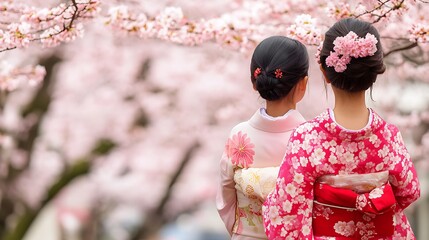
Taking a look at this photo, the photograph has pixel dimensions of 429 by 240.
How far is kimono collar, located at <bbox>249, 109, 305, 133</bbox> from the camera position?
13.0 feet

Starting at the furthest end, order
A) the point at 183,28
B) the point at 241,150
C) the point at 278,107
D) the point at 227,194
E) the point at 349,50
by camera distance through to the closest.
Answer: the point at 183,28 < the point at 227,194 < the point at 241,150 < the point at 278,107 < the point at 349,50

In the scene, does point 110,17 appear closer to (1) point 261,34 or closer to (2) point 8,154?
(1) point 261,34

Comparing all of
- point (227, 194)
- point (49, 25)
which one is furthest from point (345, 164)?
point (49, 25)

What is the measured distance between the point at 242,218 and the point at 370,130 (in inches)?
35.1

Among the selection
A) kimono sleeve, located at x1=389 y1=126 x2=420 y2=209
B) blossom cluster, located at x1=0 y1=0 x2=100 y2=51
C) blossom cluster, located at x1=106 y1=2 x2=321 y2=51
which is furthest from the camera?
blossom cluster, located at x1=106 y1=2 x2=321 y2=51

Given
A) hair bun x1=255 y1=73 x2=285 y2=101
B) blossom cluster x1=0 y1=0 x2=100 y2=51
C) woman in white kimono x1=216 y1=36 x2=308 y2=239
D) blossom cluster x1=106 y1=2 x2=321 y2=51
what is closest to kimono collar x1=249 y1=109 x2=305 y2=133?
woman in white kimono x1=216 y1=36 x2=308 y2=239

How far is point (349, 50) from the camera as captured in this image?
3.49 m

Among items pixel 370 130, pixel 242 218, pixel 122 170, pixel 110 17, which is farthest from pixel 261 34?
pixel 122 170

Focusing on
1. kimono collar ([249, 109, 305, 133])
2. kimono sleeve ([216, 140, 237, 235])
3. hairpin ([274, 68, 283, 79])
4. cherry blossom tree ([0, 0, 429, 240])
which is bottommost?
cherry blossom tree ([0, 0, 429, 240])

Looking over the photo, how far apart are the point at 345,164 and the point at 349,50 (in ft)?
1.51

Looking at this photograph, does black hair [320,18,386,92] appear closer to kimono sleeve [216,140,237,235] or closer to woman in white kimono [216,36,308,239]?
woman in white kimono [216,36,308,239]

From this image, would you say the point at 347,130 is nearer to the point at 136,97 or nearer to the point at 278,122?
the point at 278,122

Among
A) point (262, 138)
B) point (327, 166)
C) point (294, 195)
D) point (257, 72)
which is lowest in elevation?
point (262, 138)

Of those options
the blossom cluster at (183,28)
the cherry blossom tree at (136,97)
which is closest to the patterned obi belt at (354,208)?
the cherry blossom tree at (136,97)
